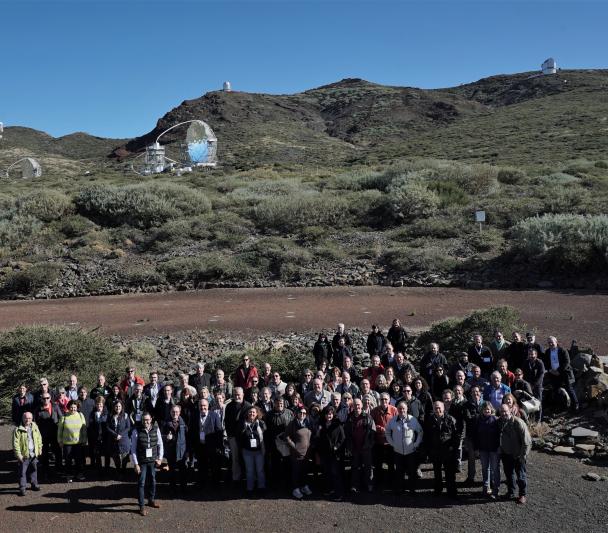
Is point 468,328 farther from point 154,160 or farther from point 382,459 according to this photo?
point 154,160

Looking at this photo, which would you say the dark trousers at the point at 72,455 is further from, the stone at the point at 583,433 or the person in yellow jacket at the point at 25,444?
the stone at the point at 583,433

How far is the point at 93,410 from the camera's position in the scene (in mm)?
8055

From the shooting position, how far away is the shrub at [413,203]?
86.4 feet

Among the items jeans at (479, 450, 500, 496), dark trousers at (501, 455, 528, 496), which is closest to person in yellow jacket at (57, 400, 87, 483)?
jeans at (479, 450, 500, 496)

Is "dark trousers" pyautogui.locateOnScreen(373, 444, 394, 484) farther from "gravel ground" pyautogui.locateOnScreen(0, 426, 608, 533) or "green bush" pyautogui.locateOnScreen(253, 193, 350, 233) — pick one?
"green bush" pyautogui.locateOnScreen(253, 193, 350, 233)

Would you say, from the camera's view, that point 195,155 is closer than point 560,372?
No

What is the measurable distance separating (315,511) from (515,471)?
232cm

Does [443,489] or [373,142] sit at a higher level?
[373,142]

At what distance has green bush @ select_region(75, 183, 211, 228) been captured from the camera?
92.9 ft

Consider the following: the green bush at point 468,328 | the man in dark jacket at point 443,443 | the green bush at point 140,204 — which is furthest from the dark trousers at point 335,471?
the green bush at point 140,204

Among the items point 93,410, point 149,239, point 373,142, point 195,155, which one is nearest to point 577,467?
point 93,410

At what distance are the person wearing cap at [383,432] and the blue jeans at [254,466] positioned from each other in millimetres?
1379

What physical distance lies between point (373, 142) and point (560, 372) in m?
62.8

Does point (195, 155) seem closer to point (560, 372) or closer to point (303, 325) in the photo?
point (303, 325)
